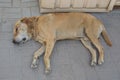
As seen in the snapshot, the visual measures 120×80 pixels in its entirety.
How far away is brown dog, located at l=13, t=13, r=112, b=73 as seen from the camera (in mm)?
2656

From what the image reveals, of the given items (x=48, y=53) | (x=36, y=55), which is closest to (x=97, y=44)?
(x=48, y=53)

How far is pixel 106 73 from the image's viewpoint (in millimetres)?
2580

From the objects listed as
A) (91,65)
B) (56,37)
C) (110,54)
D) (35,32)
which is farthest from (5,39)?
(110,54)

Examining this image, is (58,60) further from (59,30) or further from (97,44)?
(97,44)

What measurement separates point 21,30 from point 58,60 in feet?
1.59

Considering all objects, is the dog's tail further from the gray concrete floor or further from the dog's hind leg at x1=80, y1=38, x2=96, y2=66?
the dog's hind leg at x1=80, y1=38, x2=96, y2=66

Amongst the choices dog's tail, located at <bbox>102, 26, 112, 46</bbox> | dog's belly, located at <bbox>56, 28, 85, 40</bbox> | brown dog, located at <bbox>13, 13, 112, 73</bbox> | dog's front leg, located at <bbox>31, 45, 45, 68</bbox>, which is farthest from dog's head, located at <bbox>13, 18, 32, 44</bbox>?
dog's tail, located at <bbox>102, 26, 112, 46</bbox>

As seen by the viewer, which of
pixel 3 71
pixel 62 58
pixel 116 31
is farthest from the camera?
pixel 116 31

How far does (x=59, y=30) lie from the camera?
2725 mm

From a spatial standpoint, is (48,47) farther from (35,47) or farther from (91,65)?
(91,65)

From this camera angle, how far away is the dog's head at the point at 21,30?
2.65m

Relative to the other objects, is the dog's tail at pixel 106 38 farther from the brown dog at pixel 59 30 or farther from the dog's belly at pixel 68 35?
the dog's belly at pixel 68 35

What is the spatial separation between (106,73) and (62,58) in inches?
18.2

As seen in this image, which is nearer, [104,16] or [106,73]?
[106,73]
